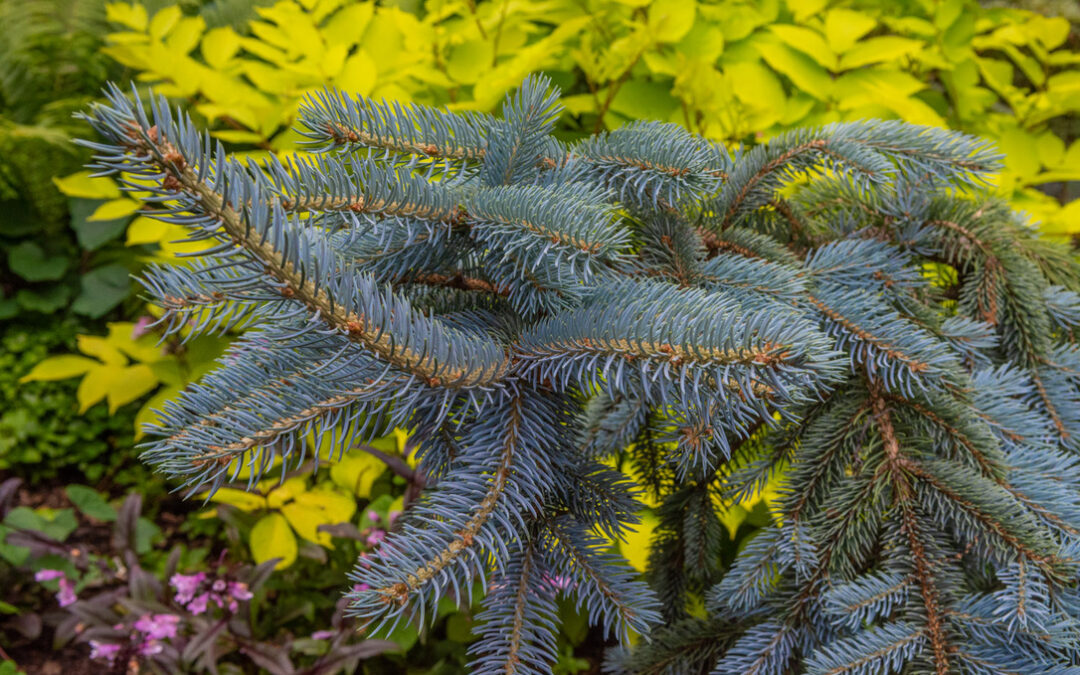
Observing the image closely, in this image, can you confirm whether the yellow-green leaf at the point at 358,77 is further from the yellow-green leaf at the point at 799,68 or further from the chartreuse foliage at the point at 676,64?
the yellow-green leaf at the point at 799,68

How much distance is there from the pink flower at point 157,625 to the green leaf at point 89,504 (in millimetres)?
539

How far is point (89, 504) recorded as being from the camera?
1929mm

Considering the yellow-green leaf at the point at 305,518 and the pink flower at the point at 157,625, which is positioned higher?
the yellow-green leaf at the point at 305,518

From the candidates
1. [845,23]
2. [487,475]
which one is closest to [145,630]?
[487,475]

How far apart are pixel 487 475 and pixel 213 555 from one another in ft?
6.55

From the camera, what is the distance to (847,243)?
26.8 inches

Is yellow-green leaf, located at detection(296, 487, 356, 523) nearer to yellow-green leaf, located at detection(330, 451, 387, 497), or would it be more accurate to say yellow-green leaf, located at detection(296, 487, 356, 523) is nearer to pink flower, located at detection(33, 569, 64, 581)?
yellow-green leaf, located at detection(330, 451, 387, 497)

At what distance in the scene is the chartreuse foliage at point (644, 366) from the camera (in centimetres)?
39

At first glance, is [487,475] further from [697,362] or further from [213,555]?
[213,555]

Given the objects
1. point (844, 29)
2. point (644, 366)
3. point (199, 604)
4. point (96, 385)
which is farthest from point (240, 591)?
point (844, 29)

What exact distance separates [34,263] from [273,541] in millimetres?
1736

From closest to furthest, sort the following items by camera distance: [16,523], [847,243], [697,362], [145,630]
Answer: [697,362] < [847,243] < [145,630] < [16,523]

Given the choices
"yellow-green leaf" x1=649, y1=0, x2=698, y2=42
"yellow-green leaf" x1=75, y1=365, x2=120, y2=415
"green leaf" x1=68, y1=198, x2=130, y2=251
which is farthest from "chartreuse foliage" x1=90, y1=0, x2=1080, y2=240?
"yellow-green leaf" x1=75, y1=365, x2=120, y2=415

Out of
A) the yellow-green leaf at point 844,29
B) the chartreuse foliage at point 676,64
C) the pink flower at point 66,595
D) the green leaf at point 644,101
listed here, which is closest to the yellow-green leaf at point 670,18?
the chartreuse foliage at point 676,64
